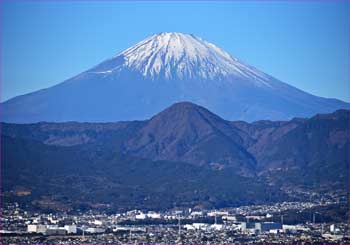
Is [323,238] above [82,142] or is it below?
below

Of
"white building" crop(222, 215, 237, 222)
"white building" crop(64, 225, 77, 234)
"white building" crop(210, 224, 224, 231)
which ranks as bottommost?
"white building" crop(64, 225, 77, 234)

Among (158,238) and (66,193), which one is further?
(66,193)

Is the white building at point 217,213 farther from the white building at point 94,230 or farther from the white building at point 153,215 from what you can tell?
the white building at point 94,230

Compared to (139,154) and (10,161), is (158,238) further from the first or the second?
(139,154)

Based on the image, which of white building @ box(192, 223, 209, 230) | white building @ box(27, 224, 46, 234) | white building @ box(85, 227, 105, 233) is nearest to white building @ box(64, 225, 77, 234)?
white building @ box(85, 227, 105, 233)

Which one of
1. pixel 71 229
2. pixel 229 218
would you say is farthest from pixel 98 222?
pixel 229 218

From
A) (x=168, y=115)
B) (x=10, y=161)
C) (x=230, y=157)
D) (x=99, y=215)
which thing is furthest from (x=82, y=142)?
(x=99, y=215)

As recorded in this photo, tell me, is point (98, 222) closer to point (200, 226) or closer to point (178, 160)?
point (200, 226)

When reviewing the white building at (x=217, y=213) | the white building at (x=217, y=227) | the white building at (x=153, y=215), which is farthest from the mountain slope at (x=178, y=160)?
the white building at (x=217, y=227)

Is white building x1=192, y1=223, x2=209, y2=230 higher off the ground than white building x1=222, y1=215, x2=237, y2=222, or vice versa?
white building x1=222, y1=215, x2=237, y2=222

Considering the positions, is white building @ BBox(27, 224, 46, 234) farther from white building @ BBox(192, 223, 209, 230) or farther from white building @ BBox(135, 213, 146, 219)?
white building @ BBox(135, 213, 146, 219)
